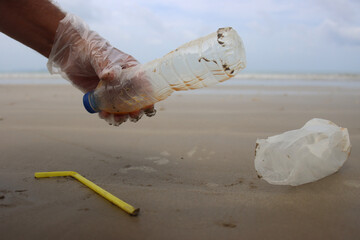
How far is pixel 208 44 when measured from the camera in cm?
141

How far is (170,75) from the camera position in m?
1.52

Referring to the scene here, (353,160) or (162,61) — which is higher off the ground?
(162,61)

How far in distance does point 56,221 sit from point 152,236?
14.1 inches

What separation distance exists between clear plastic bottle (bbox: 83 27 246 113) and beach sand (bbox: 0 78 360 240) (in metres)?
0.40

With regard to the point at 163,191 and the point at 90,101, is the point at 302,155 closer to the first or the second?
the point at 163,191

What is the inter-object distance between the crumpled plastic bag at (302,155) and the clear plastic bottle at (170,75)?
0.40 meters

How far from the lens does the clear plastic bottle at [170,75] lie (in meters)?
1.40

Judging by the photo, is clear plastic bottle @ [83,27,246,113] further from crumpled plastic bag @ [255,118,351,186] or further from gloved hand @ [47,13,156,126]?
crumpled plastic bag @ [255,118,351,186]

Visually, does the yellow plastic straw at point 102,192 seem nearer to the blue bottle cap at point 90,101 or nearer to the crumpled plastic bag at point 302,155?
the blue bottle cap at point 90,101

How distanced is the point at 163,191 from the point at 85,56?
797 mm

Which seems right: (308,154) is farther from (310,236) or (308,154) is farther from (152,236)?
(152,236)

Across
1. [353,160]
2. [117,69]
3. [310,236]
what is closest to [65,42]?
[117,69]

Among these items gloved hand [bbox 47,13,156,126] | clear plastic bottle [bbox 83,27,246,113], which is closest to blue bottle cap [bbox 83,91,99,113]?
clear plastic bottle [bbox 83,27,246,113]

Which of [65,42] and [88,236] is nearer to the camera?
[88,236]
